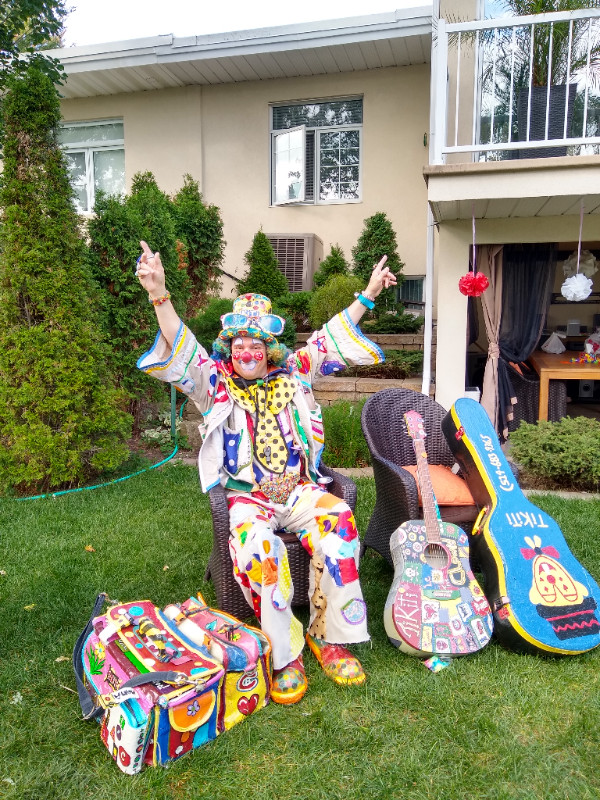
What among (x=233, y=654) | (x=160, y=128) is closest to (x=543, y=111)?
(x=233, y=654)

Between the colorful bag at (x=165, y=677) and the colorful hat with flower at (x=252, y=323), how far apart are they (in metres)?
1.20

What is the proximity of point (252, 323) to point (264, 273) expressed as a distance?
6290mm

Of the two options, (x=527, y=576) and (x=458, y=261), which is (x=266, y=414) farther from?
(x=458, y=261)

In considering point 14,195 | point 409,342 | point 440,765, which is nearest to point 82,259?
point 14,195

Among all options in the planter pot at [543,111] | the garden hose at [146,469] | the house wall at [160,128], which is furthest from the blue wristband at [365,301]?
the house wall at [160,128]

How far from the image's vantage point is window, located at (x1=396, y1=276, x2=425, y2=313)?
9.43m

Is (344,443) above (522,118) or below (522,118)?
below

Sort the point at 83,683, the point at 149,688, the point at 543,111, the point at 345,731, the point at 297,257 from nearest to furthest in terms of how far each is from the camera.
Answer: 1. the point at 149,688
2. the point at 345,731
3. the point at 83,683
4. the point at 543,111
5. the point at 297,257

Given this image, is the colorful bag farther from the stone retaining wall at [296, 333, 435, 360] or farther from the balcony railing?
the stone retaining wall at [296, 333, 435, 360]

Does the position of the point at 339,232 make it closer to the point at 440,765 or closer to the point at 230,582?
the point at 230,582

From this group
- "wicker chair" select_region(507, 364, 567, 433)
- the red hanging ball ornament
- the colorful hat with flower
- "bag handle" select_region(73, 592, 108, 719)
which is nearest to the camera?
"bag handle" select_region(73, 592, 108, 719)

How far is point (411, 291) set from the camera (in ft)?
31.2

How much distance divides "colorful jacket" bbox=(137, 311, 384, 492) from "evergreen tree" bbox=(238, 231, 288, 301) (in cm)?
589

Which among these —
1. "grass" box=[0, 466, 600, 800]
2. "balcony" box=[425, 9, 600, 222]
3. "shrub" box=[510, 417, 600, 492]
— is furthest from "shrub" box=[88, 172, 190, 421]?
"shrub" box=[510, 417, 600, 492]
